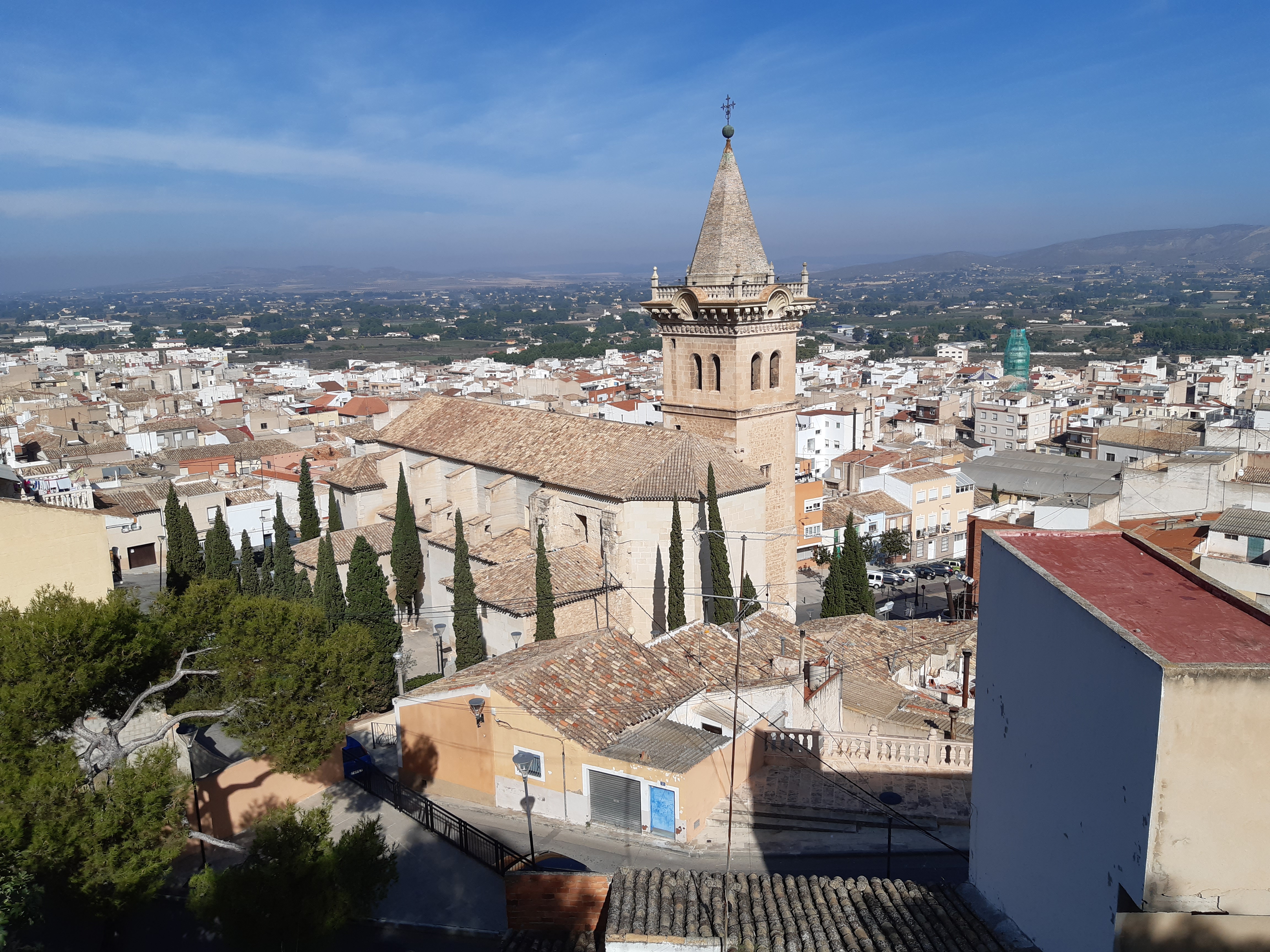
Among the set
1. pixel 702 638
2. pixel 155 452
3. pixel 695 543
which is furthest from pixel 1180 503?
pixel 155 452

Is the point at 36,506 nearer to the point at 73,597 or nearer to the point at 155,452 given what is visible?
the point at 73,597

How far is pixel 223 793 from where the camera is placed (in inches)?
637

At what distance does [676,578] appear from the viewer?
23.8m

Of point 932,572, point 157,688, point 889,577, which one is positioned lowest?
point 932,572

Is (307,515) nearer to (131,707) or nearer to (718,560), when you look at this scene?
(718,560)

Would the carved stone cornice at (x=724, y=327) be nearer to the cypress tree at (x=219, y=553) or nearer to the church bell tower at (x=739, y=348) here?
the church bell tower at (x=739, y=348)

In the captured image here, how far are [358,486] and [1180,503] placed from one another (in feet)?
91.6

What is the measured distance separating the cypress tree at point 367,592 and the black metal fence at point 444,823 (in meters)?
8.89

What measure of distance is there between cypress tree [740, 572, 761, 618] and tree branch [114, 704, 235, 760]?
11069mm

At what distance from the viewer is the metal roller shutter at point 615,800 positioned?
15.5 metres

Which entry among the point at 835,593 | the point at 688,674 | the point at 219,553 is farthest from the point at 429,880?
the point at 219,553

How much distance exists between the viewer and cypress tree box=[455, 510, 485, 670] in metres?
24.9

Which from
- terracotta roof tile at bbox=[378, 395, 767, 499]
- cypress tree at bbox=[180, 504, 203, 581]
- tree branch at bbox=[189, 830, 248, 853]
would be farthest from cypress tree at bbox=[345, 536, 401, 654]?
tree branch at bbox=[189, 830, 248, 853]

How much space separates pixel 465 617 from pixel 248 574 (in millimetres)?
11311
